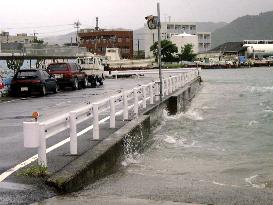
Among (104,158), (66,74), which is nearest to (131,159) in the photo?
(104,158)

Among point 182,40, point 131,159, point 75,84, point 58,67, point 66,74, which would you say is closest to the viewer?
point 131,159

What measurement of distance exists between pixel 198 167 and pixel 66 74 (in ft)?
77.5

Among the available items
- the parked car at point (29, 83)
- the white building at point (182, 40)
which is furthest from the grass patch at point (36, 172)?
the white building at point (182, 40)

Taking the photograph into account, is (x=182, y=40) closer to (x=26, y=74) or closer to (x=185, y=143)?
(x=26, y=74)

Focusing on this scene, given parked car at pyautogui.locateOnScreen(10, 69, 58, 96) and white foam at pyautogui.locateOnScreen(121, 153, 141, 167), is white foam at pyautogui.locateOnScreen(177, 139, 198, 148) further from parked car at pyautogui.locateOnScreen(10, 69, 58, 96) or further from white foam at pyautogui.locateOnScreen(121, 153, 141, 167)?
parked car at pyautogui.locateOnScreen(10, 69, 58, 96)

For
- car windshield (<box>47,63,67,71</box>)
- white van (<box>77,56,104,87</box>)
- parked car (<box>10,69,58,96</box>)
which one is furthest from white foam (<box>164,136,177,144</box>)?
white van (<box>77,56,104,87</box>)

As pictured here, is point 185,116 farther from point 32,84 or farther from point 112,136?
point 112,136

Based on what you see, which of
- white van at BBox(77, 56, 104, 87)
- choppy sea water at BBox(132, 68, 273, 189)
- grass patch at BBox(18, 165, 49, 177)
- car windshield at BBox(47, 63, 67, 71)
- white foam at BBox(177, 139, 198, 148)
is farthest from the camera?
white van at BBox(77, 56, 104, 87)

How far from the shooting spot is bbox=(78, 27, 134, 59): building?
15788cm

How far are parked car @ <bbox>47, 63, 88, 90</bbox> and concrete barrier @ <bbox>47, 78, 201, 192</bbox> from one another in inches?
737

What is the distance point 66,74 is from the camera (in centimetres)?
3441

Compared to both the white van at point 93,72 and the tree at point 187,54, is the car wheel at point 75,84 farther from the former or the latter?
the tree at point 187,54

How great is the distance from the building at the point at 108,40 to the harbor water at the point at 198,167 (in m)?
137

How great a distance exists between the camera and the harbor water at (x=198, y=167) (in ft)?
26.3
